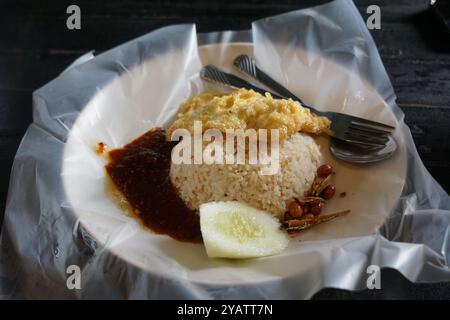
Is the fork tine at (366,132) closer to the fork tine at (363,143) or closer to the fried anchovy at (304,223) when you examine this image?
the fork tine at (363,143)

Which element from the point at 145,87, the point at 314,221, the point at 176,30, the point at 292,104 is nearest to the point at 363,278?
the point at 314,221

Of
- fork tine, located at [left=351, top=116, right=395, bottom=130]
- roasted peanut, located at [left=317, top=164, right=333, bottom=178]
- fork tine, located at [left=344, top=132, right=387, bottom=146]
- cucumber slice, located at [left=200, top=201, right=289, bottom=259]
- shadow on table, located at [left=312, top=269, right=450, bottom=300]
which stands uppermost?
fork tine, located at [left=351, top=116, right=395, bottom=130]

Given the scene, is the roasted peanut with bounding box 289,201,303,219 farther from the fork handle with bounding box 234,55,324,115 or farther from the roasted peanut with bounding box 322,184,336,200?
the fork handle with bounding box 234,55,324,115

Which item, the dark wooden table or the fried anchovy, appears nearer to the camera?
the fried anchovy

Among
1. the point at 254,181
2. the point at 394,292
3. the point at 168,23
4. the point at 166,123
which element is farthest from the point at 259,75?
the point at 394,292

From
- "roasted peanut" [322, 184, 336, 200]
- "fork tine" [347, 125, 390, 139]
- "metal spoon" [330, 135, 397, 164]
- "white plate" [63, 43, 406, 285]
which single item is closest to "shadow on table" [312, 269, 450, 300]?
"white plate" [63, 43, 406, 285]

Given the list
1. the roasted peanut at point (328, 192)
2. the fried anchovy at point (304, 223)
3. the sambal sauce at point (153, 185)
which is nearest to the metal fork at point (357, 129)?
the roasted peanut at point (328, 192)

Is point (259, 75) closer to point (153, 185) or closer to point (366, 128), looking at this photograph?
point (366, 128)
